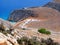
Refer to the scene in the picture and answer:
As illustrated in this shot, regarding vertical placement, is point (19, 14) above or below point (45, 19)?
above

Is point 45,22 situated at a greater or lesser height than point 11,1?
lesser

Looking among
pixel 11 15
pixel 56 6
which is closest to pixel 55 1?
pixel 56 6

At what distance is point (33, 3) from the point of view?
100000 mm

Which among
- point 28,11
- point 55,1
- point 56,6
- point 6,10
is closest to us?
point 28,11

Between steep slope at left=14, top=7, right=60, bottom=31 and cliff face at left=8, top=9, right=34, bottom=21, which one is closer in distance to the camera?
steep slope at left=14, top=7, right=60, bottom=31

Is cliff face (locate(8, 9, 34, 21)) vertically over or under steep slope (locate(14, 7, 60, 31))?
over

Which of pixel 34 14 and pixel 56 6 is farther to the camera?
pixel 56 6

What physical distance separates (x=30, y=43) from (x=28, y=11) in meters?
54.5

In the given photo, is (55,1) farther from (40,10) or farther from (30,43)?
(30,43)

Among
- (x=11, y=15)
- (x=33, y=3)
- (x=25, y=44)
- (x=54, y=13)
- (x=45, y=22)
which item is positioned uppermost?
(x=33, y=3)

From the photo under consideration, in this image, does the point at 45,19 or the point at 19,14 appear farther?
the point at 19,14

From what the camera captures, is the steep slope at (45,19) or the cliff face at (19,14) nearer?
the steep slope at (45,19)

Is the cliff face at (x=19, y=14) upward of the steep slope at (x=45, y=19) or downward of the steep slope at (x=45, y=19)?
upward

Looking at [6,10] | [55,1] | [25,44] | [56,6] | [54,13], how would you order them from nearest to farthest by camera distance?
[25,44] → [54,13] → [56,6] → [55,1] → [6,10]
